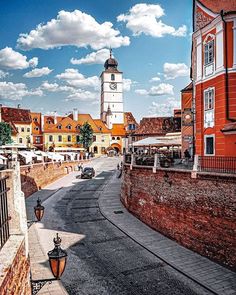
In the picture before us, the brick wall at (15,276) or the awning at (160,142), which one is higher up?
the awning at (160,142)

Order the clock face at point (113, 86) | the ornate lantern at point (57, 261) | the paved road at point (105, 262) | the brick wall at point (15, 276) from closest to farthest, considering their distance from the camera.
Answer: the brick wall at point (15, 276)
the ornate lantern at point (57, 261)
the paved road at point (105, 262)
the clock face at point (113, 86)

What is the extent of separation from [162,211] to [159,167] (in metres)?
2.62

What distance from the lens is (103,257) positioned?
14711 mm

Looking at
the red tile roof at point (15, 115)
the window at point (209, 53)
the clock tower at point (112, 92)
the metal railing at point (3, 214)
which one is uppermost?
the clock tower at point (112, 92)

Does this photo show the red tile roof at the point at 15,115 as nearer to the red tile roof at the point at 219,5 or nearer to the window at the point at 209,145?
the red tile roof at the point at 219,5

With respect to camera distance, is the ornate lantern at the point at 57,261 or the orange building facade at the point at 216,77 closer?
the ornate lantern at the point at 57,261

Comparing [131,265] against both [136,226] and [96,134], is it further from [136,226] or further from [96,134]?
[96,134]

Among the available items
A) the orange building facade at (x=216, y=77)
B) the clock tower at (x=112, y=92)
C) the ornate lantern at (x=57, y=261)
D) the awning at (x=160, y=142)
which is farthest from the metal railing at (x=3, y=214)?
the clock tower at (x=112, y=92)

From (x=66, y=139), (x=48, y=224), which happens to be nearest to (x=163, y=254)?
(x=48, y=224)

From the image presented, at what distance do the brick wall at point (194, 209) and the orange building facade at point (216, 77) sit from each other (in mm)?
3279

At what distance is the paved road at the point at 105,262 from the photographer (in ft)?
38.7

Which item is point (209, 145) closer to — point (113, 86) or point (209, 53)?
point (209, 53)

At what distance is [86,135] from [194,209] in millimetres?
59442

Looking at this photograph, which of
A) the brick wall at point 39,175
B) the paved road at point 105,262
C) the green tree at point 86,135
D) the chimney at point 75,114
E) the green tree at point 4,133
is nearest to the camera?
the paved road at point 105,262
